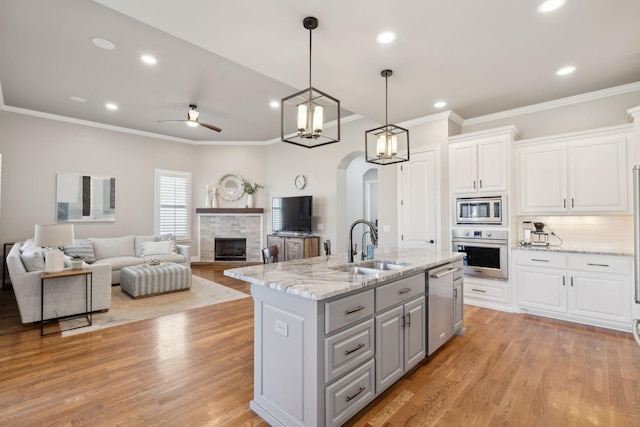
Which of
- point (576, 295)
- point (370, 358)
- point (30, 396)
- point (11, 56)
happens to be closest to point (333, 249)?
point (576, 295)

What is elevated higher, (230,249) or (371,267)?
(371,267)

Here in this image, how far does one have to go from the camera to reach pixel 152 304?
4492mm

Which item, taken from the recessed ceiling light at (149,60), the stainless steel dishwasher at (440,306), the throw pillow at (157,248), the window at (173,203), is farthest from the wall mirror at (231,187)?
the stainless steel dishwasher at (440,306)

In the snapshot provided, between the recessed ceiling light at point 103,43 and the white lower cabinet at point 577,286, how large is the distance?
18.2 ft

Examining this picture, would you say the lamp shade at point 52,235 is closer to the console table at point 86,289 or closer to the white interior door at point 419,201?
the console table at point 86,289

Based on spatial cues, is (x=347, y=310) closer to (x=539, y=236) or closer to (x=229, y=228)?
(x=539, y=236)

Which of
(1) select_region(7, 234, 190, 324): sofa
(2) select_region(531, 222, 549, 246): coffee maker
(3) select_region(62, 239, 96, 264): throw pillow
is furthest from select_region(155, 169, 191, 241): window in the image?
(2) select_region(531, 222, 549, 246): coffee maker

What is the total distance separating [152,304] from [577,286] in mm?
5628

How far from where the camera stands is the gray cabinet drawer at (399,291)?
213 centimetres

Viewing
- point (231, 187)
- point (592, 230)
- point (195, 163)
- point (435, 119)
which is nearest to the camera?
point (592, 230)

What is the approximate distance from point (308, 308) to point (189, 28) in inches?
98.2

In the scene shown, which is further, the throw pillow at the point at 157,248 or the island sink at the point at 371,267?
the throw pillow at the point at 157,248

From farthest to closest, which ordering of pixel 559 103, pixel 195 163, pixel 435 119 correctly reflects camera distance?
pixel 195 163
pixel 435 119
pixel 559 103

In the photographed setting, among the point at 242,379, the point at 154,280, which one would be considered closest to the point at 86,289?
the point at 154,280
